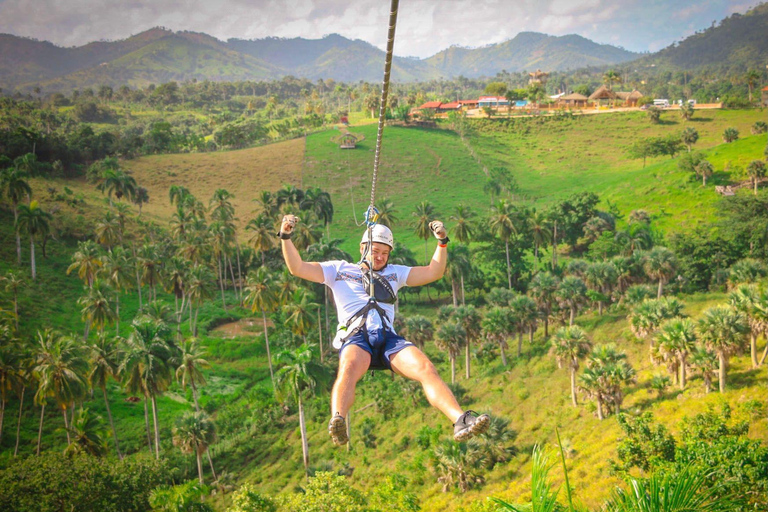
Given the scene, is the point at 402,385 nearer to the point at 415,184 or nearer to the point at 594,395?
the point at 594,395

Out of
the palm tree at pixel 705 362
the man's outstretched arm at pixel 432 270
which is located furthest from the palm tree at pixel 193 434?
the palm tree at pixel 705 362

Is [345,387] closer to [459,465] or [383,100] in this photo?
[383,100]

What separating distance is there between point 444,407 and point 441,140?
115 meters

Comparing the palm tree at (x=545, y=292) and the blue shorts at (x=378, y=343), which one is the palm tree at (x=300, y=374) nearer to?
the palm tree at (x=545, y=292)

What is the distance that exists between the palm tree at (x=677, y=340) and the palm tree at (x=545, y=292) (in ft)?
53.2

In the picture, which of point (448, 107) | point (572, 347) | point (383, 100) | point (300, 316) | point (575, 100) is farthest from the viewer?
point (448, 107)

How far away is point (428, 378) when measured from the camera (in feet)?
19.1

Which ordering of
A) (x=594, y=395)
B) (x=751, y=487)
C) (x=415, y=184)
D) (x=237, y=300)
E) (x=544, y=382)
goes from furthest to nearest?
(x=415, y=184), (x=237, y=300), (x=544, y=382), (x=594, y=395), (x=751, y=487)

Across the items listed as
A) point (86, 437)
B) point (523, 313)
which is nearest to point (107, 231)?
point (86, 437)

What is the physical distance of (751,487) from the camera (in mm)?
17703

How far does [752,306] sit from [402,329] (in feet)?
86.9

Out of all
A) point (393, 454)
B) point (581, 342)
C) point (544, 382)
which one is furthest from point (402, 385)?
point (581, 342)

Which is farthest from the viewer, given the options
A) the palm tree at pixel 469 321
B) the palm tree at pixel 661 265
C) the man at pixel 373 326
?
the palm tree at pixel 661 265

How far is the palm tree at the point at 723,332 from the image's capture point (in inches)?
1387
